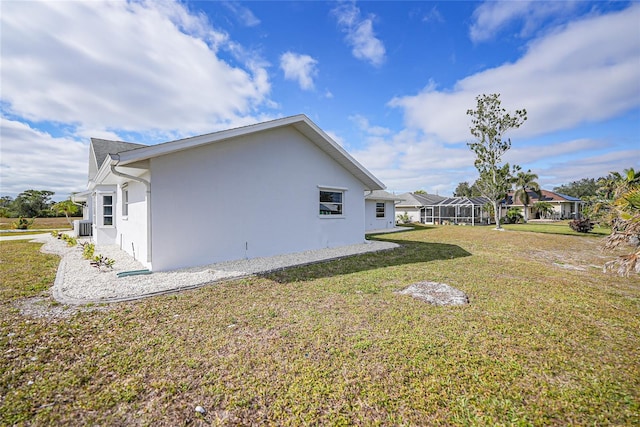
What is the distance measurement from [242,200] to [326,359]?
665cm

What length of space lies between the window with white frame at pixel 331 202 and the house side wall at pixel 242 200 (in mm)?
336

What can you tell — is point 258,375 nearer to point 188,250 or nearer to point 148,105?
point 188,250

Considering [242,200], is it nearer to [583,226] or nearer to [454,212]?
[583,226]

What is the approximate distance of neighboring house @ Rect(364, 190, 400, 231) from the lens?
2197 centimetres

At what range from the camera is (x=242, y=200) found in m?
8.88

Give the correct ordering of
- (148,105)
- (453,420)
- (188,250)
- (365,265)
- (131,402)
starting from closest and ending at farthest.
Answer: (453,420) < (131,402) < (188,250) < (365,265) < (148,105)

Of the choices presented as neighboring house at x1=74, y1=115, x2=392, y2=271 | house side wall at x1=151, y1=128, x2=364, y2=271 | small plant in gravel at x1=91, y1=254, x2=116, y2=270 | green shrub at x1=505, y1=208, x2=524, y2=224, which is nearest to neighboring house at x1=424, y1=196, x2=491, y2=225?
green shrub at x1=505, y1=208, x2=524, y2=224

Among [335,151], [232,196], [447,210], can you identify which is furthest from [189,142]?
[447,210]

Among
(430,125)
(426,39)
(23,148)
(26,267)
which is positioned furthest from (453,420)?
(23,148)

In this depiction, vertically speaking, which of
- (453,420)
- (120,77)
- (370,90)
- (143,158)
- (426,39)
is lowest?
(453,420)

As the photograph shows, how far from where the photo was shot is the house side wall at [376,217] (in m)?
22.0

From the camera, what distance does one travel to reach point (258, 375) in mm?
2918

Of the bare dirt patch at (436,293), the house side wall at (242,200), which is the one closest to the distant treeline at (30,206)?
the house side wall at (242,200)

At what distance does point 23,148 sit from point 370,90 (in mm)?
34345
